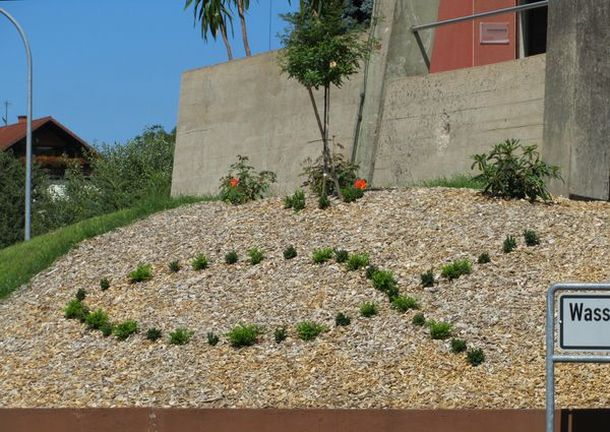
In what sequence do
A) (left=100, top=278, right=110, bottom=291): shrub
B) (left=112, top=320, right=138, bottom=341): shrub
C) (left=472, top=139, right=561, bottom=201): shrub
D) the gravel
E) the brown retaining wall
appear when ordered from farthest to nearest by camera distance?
(left=100, top=278, right=110, bottom=291): shrub → (left=472, top=139, right=561, bottom=201): shrub → (left=112, top=320, right=138, bottom=341): shrub → the gravel → the brown retaining wall

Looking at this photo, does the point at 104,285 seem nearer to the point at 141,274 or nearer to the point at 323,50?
the point at 141,274

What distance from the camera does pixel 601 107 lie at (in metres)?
19.6

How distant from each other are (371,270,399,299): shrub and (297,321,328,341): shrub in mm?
1056

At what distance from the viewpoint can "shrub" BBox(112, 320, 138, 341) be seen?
1714 cm

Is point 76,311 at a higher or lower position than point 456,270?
lower

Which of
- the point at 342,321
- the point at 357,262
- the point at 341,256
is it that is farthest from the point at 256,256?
the point at 342,321

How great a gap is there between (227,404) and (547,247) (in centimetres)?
510

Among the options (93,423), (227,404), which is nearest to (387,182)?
(227,404)

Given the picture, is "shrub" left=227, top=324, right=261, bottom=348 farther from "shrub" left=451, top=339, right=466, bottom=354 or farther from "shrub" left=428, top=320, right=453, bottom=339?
"shrub" left=451, top=339, right=466, bottom=354

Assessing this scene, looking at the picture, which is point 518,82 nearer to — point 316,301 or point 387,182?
point 387,182

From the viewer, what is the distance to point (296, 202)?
65.7 ft

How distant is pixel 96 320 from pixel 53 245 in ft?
15.3

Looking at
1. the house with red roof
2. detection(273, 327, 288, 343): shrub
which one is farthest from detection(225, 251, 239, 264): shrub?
the house with red roof

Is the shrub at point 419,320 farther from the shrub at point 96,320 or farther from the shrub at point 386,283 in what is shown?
the shrub at point 96,320
